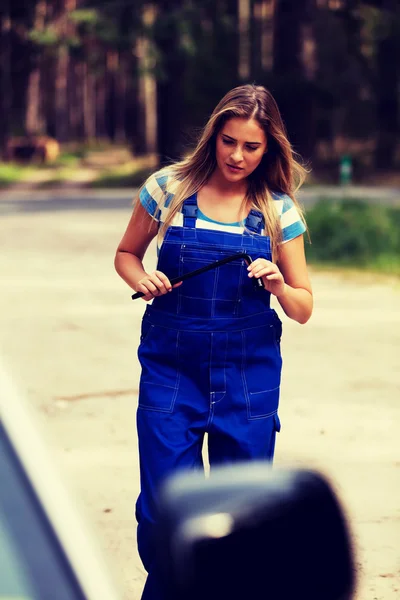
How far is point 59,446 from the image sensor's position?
18.9 feet

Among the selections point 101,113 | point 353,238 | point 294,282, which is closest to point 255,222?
point 294,282

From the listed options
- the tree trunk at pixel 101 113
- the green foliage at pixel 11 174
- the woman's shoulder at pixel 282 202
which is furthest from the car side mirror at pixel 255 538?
the tree trunk at pixel 101 113

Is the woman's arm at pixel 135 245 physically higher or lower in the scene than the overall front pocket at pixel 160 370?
higher

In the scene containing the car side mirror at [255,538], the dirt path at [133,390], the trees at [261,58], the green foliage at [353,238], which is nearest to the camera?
the car side mirror at [255,538]

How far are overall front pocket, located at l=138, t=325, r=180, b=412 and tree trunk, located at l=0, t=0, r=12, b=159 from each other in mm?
37452

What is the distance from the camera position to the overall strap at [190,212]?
3.09m

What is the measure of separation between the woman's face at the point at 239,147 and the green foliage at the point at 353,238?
9.60 m

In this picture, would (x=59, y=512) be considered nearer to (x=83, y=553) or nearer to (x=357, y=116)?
(x=83, y=553)

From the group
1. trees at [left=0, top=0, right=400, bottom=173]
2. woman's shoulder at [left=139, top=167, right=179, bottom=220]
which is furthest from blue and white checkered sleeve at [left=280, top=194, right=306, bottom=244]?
trees at [left=0, top=0, right=400, bottom=173]

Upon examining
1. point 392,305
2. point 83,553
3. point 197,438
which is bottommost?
point 392,305

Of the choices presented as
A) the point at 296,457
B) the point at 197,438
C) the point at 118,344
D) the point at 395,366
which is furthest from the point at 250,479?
the point at 118,344

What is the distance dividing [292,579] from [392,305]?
9.03 m

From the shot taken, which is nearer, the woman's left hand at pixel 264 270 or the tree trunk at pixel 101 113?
the woman's left hand at pixel 264 270

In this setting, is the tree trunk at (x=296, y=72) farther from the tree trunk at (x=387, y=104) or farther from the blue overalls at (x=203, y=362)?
the blue overalls at (x=203, y=362)
